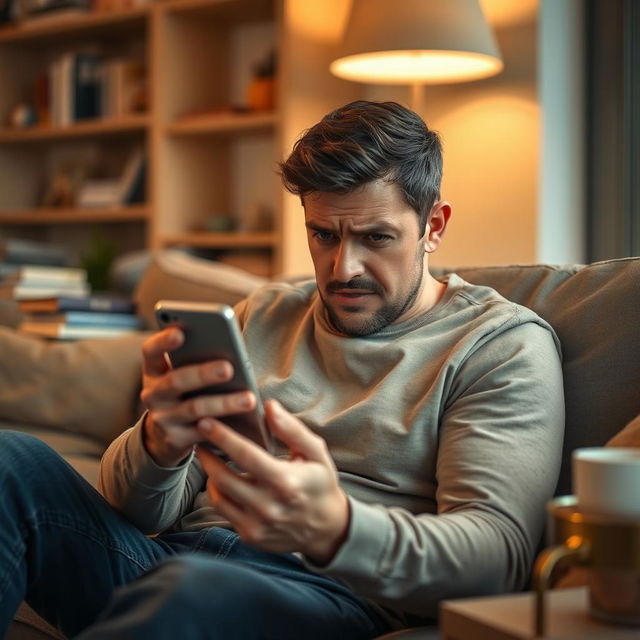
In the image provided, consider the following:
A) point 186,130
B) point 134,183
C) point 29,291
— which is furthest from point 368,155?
point 134,183

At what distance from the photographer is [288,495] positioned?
1.07 meters

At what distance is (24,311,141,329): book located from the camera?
8.87 feet

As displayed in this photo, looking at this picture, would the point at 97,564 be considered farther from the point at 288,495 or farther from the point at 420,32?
the point at 420,32

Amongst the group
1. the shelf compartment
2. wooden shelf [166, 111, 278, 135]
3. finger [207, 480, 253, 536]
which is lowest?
finger [207, 480, 253, 536]

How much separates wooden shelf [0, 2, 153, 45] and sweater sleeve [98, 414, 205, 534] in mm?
2798

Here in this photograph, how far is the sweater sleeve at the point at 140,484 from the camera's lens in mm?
1377

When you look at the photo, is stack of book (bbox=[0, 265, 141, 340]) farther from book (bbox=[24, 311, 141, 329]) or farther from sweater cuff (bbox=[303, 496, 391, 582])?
sweater cuff (bbox=[303, 496, 391, 582])

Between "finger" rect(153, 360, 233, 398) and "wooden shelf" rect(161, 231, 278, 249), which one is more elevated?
"wooden shelf" rect(161, 231, 278, 249)

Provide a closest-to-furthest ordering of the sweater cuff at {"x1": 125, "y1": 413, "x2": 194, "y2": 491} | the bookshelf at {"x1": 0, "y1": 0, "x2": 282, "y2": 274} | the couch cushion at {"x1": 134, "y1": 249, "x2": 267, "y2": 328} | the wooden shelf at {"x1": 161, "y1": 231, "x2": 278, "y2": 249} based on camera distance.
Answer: the sweater cuff at {"x1": 125, "y1": 413, "x2": 194, "y2": 491} → the couch cushion at {"x1": 134, "y1": 249, "x2": 267, "y2": 328} → the wooden shelf at {"x1": 161, "y1": 231, "x2": 278, "y2": 249} → the bookshelf at {"x1": 0, "y1": 0, "x2": 282, "y2": 274}

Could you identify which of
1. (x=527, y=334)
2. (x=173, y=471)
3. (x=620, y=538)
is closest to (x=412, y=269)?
(x=527, y=334)

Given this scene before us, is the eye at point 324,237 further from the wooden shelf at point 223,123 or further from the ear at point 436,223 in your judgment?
the wooden shelf at point 223,123

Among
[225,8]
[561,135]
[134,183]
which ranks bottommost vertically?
[134,183]

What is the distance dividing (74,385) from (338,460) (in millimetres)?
1114

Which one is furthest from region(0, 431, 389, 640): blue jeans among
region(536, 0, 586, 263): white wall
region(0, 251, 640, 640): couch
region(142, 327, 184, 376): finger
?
region(536, 0, 586, 263): white wall
